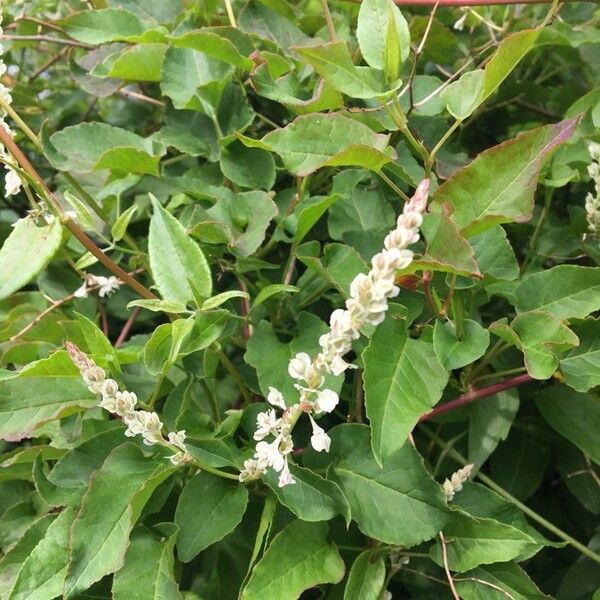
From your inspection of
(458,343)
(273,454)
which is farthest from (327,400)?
(458,343)

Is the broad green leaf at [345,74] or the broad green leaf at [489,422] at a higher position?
the broad green leaf at [345,74]

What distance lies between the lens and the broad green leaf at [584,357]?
1.77 feet

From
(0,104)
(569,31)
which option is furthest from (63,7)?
(569,31)

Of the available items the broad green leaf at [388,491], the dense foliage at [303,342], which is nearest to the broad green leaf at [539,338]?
the dense foliage at [303,342]

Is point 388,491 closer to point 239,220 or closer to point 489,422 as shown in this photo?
point 489,422

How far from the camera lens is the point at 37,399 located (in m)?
0.57

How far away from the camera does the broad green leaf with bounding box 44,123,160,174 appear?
26.0 inches

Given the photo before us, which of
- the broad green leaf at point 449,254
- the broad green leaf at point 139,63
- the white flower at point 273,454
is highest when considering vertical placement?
the broad green leaf at point 139,63

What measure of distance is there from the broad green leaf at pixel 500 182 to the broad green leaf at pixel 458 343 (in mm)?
Result: 75

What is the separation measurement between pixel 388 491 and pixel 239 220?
270 millimetres

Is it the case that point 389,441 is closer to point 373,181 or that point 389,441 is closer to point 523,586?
point 523,586

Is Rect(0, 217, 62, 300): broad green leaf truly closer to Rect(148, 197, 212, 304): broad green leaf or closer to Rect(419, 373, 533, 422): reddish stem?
Rect(148, 197, 212, 304): broad green leaf

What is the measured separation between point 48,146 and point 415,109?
35 cm

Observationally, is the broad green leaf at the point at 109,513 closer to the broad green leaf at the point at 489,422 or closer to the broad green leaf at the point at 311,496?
the broad green leaf at the point at 311,496
